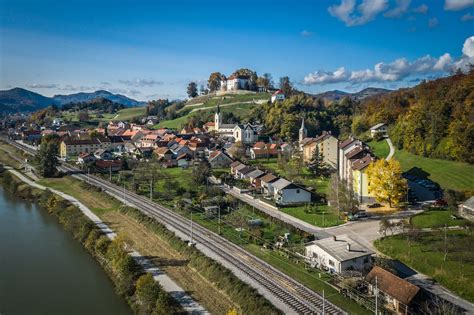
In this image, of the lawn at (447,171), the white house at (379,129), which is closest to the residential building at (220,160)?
the lawn at (447,171)

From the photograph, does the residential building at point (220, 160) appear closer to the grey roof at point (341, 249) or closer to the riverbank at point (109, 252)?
the riverbank at point (109, 252)

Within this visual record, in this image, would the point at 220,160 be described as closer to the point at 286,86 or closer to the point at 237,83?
the point at 286,86

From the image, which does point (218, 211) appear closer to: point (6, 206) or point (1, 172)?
point (6, 206)

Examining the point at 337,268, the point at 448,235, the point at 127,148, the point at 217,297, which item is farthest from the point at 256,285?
the point at 127,148

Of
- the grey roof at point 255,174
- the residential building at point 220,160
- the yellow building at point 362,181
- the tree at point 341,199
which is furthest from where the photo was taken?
the residential building at point 220,160

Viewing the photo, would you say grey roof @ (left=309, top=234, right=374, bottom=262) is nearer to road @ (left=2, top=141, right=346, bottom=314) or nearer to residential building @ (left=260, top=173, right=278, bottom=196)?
road @ (left=2, top=141, right=346, bottom=314)

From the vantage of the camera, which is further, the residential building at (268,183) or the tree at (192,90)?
the tree at (192,90)

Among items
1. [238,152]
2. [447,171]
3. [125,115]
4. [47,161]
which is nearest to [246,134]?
[238,152]
